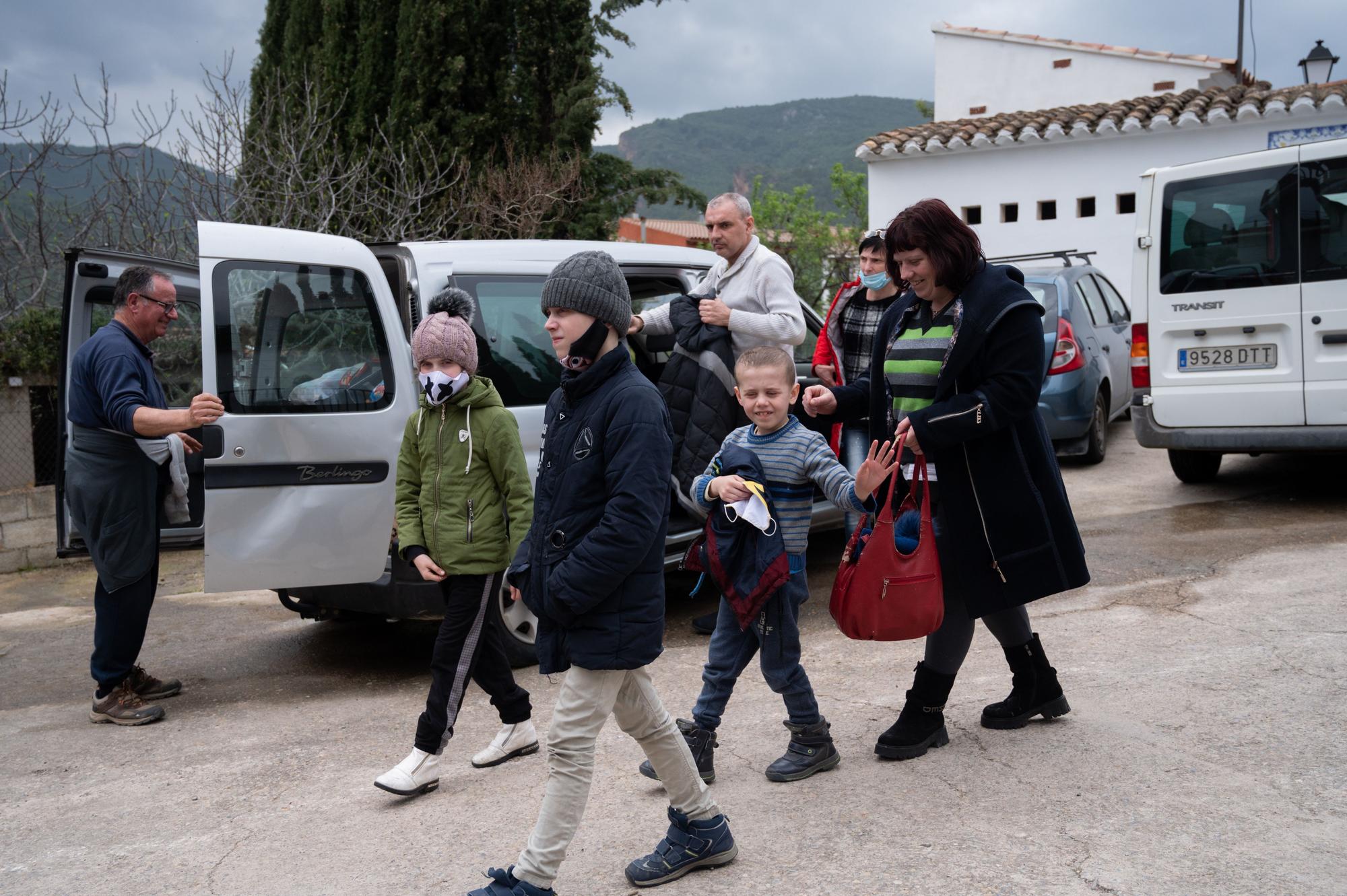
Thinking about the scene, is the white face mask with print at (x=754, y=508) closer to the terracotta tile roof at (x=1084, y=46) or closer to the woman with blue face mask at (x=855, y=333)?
the woman with blue face mask at (x=855, y=333)

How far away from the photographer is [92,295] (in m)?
5.68

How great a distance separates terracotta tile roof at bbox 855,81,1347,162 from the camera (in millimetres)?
15086

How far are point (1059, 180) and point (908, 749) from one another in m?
15.0

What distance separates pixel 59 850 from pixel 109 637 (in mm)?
1508

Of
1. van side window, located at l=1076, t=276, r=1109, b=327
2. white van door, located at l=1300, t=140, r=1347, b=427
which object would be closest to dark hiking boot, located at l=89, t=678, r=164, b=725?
white van door, located at l=1300, t=140, r=1347, b=427

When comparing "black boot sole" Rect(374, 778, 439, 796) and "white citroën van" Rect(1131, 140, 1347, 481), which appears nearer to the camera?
"black boot sole" Rect(374, 778, 439, 796)

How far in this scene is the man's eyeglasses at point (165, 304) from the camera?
5.05 metres

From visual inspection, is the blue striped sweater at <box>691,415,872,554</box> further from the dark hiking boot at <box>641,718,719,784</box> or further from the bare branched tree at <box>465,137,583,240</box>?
the bare branched tree at <box>465,137,583,240</box>

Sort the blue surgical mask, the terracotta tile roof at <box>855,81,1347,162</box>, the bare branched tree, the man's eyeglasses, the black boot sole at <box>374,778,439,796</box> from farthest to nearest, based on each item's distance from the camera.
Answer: the terracotta tile roof at <box>855,81,1347,162</box> < the bare branched tree < the blue surgical mask < the man's eyeglasses < the black boot sole at <box>374,778,439,796</box>

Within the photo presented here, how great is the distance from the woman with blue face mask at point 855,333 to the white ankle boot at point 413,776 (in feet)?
8.09

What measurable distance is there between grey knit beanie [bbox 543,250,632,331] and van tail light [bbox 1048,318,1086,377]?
6.75 meters

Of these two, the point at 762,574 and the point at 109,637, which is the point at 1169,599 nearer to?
the point at 762,574

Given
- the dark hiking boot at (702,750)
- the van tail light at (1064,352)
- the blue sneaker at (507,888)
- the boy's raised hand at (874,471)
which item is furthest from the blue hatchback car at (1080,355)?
the blue sneaker at (507,888)

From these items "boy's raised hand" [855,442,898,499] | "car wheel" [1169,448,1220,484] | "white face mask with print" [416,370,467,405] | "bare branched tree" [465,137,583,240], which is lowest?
"car wheel" [1169,448,1220,484]
